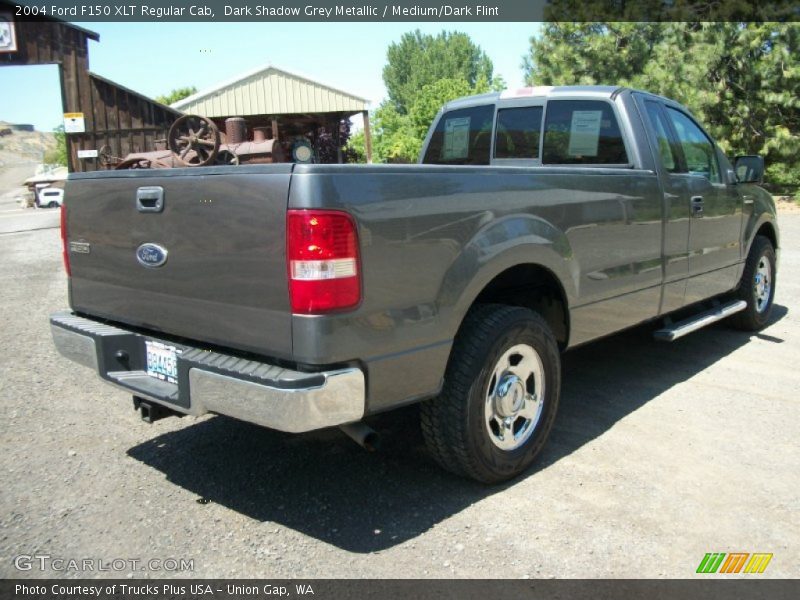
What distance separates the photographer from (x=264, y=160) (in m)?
10.1

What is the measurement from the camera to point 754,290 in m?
5.91

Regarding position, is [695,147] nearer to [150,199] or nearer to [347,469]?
[347,469]

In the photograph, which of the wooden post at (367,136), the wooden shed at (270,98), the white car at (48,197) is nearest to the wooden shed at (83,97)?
the wooden shed at (270,98)

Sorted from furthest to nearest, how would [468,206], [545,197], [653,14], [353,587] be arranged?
[653,14], [545,197], [468,206], [353,587]

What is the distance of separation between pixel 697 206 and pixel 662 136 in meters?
0.54

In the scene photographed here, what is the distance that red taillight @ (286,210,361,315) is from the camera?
8.05ft

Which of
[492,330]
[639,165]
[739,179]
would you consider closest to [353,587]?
[492,330]

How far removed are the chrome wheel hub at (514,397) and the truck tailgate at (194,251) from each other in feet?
3.65

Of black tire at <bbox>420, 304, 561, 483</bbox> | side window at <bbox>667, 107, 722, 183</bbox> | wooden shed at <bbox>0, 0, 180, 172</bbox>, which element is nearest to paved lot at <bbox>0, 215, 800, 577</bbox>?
black tire at <bbox>420, 304, 561, 483</bbox>

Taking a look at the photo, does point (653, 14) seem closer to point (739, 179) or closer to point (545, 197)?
point (739, 179)

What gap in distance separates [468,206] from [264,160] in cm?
770

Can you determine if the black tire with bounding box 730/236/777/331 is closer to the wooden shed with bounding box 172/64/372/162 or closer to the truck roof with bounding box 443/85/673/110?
the truck roof with bounding box 443/85/673/110

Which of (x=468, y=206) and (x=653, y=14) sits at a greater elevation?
(x=653, y=14)

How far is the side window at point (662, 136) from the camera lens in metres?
4.50
